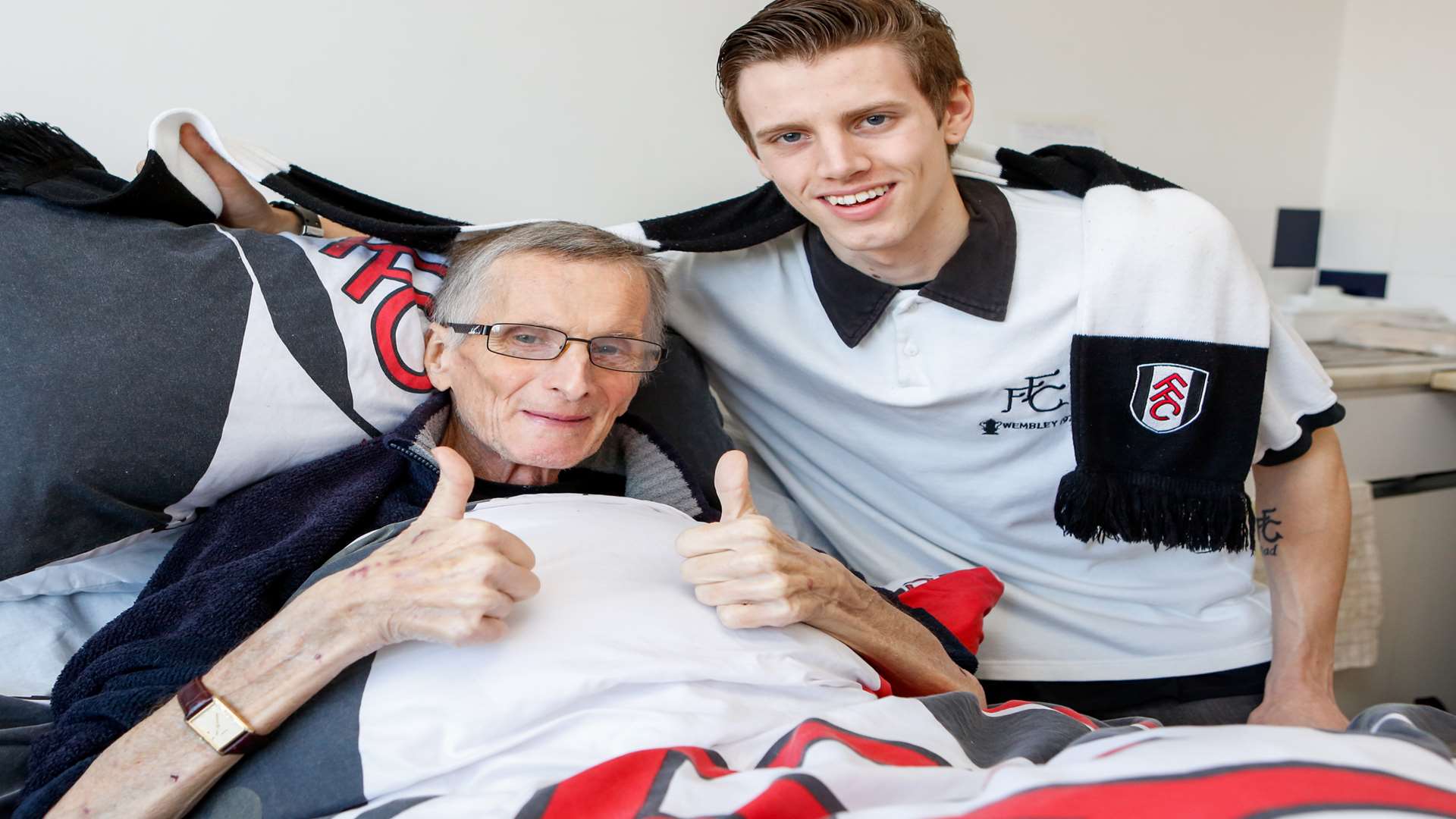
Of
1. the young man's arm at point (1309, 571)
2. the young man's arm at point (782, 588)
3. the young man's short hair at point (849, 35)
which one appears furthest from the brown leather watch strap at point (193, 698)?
the young man's arm at point (1309, 571)

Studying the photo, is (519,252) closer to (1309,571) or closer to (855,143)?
(855,143)

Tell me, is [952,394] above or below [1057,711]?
above

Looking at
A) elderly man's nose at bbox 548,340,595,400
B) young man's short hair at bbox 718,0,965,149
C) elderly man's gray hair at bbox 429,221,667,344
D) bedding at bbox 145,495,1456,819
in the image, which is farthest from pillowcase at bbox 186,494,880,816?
young man's short hair at bbox 718,0,965,149

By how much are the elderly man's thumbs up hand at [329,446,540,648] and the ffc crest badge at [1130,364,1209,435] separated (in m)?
0.87

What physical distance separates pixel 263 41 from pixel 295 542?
90 centimetres

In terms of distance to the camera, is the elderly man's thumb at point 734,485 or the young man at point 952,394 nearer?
the elderly man's thumb at point 734,485

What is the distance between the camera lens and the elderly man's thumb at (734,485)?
107 cm

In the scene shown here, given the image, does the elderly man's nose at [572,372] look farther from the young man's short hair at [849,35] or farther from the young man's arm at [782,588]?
the young man's short hair at [849,35]

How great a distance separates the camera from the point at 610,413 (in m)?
1.33

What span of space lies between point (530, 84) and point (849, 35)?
689 millimetres

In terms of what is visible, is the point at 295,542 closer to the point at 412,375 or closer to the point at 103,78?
the point at 412,375

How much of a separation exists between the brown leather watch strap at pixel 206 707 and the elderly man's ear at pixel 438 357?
497 millimetres

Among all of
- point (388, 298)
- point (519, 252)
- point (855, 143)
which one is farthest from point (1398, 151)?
point (388, 298)

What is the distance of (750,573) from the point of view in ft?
3.31
